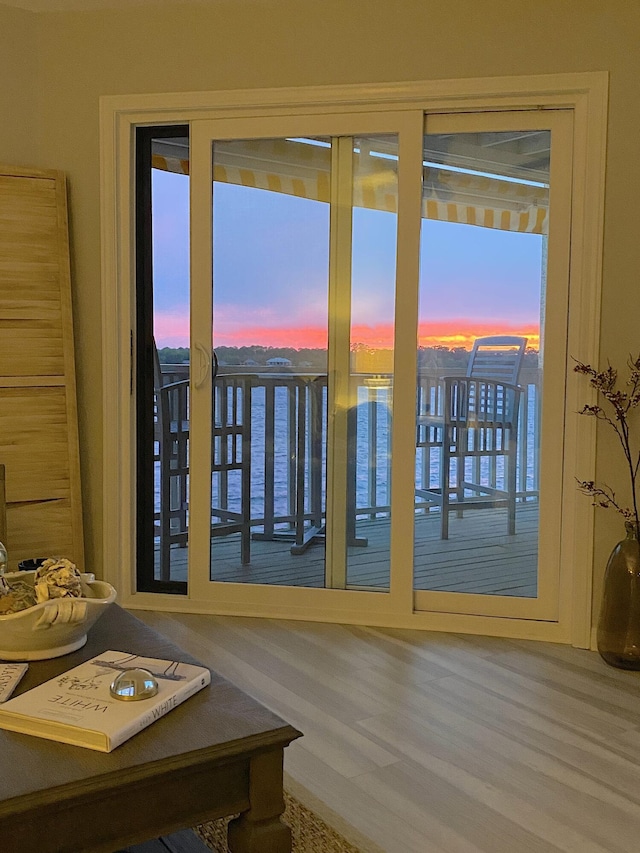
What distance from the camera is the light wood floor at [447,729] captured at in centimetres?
204

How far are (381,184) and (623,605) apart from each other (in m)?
1.90

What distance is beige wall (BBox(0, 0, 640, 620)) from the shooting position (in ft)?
10.5

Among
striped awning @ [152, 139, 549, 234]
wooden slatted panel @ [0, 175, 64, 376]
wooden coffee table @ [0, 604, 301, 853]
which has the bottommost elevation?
wooden coffee table @ [0, 604, 301, 853]

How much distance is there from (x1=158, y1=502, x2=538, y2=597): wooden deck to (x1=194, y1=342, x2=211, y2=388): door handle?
2.54ft

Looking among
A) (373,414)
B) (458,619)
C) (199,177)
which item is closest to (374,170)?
(199,177)

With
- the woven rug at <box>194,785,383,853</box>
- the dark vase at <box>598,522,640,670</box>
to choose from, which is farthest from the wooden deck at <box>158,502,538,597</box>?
the woven rug at <box>194,785,383,853</box>

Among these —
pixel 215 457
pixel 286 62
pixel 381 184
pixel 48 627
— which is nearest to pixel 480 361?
pixel 381 184

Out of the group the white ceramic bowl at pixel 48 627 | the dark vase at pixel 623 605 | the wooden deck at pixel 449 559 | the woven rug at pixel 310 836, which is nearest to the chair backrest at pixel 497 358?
the wooden deck at pixel 449 559

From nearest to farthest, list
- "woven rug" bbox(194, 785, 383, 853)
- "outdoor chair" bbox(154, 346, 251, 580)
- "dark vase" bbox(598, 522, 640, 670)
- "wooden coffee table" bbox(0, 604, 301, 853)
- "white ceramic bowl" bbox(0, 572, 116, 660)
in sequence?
"wooden coffee table" bbox(0, 604, 301, 853)
"white ceramic bowl" bbox(0, 572, 116, 660)
"woven rug" bbox(194, 785, 383, 853)
"dark vase" bbox(598, 522, 640, 670)
"outdoor chair" bbox(154, 346, 251, 580)

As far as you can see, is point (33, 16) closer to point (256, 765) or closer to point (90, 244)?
point (90, 244)

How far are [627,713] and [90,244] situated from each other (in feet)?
9.19

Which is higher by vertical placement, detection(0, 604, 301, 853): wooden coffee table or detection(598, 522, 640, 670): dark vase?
detection(0, 604, 301, 853): wooden coffee table

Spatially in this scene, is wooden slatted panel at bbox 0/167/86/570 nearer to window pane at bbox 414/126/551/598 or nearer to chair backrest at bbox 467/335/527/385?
window pane at bbox 414/126/551/598

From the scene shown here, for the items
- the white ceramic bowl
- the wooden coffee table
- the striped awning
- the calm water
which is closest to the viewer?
the wooden coffee table
